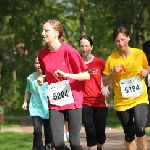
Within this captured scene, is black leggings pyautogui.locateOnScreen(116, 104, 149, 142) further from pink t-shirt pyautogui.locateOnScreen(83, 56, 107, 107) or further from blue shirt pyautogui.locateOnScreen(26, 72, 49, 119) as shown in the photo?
blue shirt pyautogui.locateOnScreen(26, 72, 49, 119)

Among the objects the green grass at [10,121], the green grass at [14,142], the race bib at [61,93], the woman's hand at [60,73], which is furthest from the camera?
the green grass at [10,121]

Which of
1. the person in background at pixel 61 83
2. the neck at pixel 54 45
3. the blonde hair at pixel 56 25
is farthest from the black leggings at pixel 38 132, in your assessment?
the blonde hair at pixel 56 25

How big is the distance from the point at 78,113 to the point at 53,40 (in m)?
0.95

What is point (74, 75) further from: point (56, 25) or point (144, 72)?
point (144, 72)

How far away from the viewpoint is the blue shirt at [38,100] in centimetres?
1057

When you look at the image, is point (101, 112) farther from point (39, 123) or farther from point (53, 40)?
point (53, 40)

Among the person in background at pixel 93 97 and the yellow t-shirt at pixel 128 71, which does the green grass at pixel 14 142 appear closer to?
the person in background at pixel 93 97

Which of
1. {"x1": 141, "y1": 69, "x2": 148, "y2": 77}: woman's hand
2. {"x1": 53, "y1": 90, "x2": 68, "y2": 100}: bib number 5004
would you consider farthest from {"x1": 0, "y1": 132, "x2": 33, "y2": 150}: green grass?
{"x1": 53, "y1": 90, "x2": 68, "y2": 100}: bib number 5004

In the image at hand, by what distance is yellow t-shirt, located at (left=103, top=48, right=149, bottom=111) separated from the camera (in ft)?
29.4

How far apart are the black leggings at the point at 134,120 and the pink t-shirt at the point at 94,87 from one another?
112cm

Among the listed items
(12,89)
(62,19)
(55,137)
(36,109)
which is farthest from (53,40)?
(12,89)

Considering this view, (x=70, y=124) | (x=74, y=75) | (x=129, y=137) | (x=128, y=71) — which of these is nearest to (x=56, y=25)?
(x=74, y=75)

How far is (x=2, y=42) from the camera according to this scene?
40031 mm

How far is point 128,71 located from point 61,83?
53.4 inches
